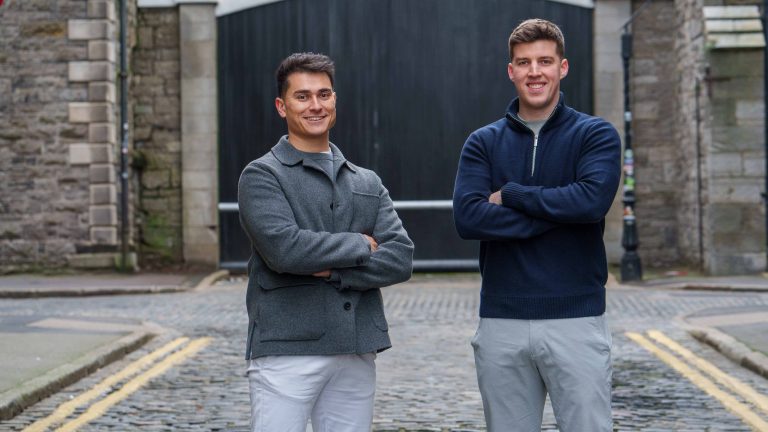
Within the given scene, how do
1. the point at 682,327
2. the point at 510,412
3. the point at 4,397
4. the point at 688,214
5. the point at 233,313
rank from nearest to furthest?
the point at 510,412
the point at 4,397
the point at 682,327
the point at 233,313
the point at 688,214

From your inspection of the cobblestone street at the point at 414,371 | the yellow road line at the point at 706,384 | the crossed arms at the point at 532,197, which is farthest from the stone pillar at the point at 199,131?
the crossed arms at the point at 532,197

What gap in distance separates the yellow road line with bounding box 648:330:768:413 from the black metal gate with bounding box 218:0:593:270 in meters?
8.42

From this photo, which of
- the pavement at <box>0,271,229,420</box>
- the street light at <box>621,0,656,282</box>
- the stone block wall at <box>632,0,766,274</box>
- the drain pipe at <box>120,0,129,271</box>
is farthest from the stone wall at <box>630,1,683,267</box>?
the drain pipe at <box>120,0,129,271</box>

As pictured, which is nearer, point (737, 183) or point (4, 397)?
point (4, 397)

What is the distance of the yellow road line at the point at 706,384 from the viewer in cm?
777

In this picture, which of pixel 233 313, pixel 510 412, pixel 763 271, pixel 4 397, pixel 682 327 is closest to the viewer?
pixel 510 412

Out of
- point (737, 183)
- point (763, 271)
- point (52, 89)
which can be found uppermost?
point (52, 89)

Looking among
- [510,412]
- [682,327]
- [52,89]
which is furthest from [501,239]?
[52,89]

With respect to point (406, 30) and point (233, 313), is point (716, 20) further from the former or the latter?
point (233, 313)

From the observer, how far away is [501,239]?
454 cm

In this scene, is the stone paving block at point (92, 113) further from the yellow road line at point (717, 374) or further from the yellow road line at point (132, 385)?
the yellow road line at point (717, 374)

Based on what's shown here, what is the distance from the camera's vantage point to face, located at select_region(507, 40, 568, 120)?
14.7ft

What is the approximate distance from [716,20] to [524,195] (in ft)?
50.1

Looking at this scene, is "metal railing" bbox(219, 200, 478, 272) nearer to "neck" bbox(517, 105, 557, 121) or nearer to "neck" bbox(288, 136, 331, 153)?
"neck" bbox(517, 105, 557, 121)
